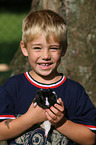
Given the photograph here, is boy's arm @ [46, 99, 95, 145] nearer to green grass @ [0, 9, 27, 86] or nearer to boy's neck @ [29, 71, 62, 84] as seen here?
boy's neck @ [29, 71, 62, 84]

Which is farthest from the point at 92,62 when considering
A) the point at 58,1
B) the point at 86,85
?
the point at 58,1

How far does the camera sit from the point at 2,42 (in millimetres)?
13711

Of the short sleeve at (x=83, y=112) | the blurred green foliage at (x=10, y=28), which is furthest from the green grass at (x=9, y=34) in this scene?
the short sleeve at (x=83, y=112)

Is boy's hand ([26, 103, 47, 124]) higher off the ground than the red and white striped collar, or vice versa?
the red and white striped collar

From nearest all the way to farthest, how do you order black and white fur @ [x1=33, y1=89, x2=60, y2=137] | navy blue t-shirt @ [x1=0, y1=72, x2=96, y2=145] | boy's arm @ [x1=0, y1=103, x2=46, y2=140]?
1. black and white fur @ [x1=33, y1=89, x2=60, y2=137]
2. boy's arm @ [x1=0, y1=103, x2=46, y2=140]
3. navy blue t-shirt @ [x1=0, y1=72, x2=96, y2=145]

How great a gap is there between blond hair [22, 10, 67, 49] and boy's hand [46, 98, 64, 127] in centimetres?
57

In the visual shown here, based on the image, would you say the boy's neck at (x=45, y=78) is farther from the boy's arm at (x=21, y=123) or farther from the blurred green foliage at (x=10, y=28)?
the blurred green foliage at (x=10, y=28)

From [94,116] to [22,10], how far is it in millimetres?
19305

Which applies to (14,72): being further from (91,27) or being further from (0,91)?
(0,91)

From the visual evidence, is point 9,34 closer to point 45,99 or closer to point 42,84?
point 42,84

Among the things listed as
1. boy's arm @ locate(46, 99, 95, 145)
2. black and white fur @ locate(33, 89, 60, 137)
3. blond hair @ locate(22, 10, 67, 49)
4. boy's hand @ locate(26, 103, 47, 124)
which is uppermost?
blond hair @ locate(22, 10, 67, 49)

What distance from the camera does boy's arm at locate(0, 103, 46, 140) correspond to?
2.30 metres

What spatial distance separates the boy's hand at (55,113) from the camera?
225 centimetres

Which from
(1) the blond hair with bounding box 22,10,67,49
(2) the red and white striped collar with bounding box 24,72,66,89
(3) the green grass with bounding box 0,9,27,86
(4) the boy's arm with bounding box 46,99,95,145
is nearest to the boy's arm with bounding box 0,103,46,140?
(4) the boy's arm with bounding box 46,99,95,145
